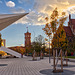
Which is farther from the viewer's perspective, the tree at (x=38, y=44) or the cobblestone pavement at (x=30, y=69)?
the tree at (x=38, y=44)

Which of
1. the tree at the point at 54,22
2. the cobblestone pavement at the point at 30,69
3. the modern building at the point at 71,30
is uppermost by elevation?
the modern building at the point at 71,30

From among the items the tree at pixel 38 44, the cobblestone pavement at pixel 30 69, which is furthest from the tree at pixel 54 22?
the tree at pixel 38 44

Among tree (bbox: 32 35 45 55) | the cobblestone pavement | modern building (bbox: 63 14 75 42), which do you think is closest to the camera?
the cobblestone pavement

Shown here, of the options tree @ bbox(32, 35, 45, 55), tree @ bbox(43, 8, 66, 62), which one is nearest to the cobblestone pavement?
tree @ bbox(43, 8, 66, 62)

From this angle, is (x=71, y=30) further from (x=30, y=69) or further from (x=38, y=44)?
(x=30, y=69)

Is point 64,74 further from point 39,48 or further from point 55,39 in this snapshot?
point 39,48

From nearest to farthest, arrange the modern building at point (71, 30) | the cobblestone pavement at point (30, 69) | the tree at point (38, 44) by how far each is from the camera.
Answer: the cobblestone pavement at point (30, 69), the tree at point (38, 44), the modern building at point (71, 30)

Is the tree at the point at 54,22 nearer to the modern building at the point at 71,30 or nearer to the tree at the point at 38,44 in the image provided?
the tree at the point at 38,44

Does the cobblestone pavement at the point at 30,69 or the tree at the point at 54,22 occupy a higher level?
the tree at the point at 54,22

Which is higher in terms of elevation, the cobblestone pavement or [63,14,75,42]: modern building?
[63,14,75,42]: modern building

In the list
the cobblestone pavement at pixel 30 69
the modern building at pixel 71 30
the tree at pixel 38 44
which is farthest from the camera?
the modern building at pixel 71 30

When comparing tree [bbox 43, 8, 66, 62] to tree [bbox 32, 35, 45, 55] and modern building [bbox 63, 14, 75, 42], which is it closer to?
tree [bbox 32, 35, 45, 55]

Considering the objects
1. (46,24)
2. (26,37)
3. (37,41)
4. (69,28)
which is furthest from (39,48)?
(26,37)

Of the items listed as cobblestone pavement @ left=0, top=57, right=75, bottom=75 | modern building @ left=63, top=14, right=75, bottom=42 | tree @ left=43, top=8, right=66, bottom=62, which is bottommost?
cobblestone pavement @ left=0, top=57, right=75, bottom=75
